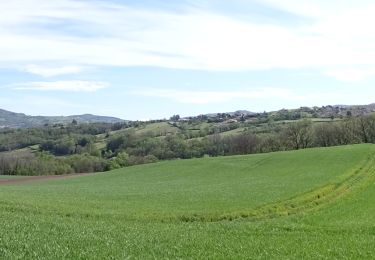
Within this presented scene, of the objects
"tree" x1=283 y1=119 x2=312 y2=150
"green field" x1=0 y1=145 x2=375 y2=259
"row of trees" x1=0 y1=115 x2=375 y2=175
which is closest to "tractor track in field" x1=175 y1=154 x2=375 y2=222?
"green field" x1=0 y1=145 x2=375 y2=259

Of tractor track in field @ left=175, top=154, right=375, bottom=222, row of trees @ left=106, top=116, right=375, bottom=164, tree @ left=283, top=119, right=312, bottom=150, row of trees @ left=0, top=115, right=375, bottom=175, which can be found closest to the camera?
tractor track in field @ left=175, top=154, right=375, bottom=222

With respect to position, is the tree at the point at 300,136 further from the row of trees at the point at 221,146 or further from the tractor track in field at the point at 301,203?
the tractor track in field at the point at 301,203

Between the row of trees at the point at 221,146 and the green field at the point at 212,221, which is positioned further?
the row of trees at the point at 221,146

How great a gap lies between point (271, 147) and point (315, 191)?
289 feet

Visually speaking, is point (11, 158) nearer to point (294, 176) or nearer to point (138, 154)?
point (138, 154)

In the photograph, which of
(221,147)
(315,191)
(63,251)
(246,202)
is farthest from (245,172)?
(221,147)

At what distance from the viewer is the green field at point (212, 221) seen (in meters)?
18.7

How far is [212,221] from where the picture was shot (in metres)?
31.1

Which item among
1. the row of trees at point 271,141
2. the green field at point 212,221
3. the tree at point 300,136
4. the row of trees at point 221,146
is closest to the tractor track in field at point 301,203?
the green field at point 212,221

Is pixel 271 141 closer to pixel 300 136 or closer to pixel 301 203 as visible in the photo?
pixel 300 136

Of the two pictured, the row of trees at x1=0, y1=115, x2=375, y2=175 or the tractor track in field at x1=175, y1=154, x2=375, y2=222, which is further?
the row of trees at x1=0, y1=115, x2=375, y2=175

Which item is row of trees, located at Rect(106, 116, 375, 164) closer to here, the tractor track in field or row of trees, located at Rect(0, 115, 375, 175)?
row of trees, located at Rect(0, 115, 375, 175)

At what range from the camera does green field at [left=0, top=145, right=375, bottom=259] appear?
736 inches

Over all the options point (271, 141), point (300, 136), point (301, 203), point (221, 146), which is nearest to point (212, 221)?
point (301, 203)
